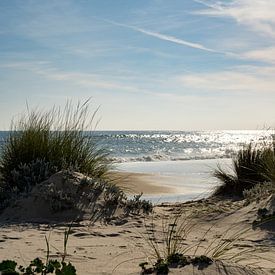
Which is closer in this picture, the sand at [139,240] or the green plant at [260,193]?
the sand at [139,240]

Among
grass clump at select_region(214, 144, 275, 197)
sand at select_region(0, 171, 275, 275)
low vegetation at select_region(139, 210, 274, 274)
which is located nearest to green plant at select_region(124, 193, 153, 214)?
sand at select_region(0, 171, 275, 275)

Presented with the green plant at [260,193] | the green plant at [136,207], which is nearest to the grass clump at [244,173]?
the green plant at [260,193]

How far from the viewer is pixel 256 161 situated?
9.83 metres

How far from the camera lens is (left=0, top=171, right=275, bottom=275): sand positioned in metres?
4.20

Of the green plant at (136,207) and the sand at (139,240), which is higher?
the green plant at (136,207)

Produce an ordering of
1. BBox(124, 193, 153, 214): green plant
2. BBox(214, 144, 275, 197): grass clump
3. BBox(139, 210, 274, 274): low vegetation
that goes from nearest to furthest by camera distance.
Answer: BBox(139, 210, 274, 274): low vegetation, BBox(124, 193, 153, 214): green plant, BBox(214, 144, 275, 197): grass clump

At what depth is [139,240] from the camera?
551cm

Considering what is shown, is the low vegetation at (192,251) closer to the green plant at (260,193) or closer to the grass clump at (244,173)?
the green plant at (260,193)

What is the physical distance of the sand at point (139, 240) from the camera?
4195 millimetres

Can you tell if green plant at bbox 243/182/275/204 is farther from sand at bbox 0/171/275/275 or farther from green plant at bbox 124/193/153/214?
green plant at bbox 124/193/153/214

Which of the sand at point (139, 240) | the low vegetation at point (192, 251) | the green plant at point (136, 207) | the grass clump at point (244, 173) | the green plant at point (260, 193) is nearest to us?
the low vegetation at point (192, 251)

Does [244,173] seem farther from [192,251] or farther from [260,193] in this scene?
[192,251]

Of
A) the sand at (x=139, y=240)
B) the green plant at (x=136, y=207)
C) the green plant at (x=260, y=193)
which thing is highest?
the green plant at (x=260, y=193)

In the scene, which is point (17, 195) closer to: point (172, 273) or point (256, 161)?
point (172, 273)
